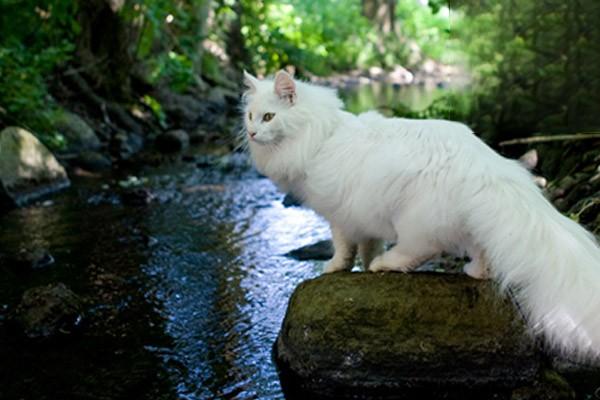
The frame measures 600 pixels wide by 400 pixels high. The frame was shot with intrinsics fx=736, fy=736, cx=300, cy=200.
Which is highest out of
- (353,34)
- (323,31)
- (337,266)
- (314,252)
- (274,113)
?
(274,113)

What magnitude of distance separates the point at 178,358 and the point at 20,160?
555 cm

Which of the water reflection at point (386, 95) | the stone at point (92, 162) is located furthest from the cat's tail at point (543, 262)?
the water reflection at point (386, 95)

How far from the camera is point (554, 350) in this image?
11.9 feet

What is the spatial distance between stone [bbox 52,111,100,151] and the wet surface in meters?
2.27

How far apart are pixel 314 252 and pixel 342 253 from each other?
1974mm

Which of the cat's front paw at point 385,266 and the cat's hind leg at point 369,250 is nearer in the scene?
the cat's front paw at point 385,266

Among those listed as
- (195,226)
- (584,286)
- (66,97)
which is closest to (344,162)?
(584,286)

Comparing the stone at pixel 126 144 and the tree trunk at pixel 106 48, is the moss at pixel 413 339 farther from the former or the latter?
the tree trunk at pixel 106 48

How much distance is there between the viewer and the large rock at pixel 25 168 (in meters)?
8.86

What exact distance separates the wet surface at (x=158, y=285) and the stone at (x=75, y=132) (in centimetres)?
227

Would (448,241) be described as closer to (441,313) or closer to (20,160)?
(441,313)

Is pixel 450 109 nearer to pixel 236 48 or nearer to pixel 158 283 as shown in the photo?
pixel 158 283

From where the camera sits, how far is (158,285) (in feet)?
18.9

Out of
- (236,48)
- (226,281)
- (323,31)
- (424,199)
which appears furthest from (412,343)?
(323,31)
